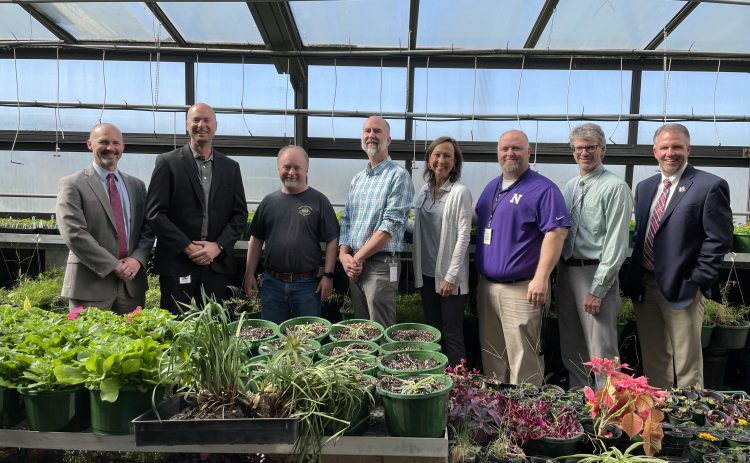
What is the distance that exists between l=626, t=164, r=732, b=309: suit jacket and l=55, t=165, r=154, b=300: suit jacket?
3.40 meters

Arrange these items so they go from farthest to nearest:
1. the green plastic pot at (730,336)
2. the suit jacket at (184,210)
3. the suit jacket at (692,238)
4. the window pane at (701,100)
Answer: the window pane at (701,100)
the green plastic pot at (730,336)
the suit jacket at (184,210)
the suit jacket at (692,238)

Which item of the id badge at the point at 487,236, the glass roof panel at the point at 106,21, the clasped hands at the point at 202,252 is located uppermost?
the glass roof panel at the point at 106,21

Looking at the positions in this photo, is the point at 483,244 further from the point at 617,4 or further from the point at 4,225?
the point at 4,225

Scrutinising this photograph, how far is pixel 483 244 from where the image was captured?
330cm

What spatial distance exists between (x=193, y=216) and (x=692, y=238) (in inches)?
126

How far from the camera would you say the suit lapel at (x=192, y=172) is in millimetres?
3240

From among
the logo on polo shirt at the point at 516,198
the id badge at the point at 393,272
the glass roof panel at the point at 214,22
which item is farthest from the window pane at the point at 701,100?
the glass roof panel at the point at 214,22

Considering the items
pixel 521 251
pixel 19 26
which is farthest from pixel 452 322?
pixel 19 26

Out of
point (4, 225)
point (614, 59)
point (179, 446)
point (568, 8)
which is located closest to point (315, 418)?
point (179, 446)

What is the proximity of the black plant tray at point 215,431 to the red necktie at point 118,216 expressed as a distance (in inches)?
80.7

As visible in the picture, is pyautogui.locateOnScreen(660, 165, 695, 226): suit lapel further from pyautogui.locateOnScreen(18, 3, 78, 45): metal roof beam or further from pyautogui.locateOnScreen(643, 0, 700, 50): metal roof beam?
pyautogui.locateOnScreen(18, 3, 78, 45): metal roof beam

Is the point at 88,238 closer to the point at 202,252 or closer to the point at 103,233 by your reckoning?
the point at 103,233

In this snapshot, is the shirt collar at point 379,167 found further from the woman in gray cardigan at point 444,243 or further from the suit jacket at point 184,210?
the suit jacket at point 184,210

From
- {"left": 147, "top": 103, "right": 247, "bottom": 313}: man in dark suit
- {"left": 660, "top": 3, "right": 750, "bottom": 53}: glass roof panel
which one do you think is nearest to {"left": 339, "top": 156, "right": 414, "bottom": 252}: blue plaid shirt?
{"left": 147, "top": 103, "right": 247, "bottom": 313}: man in dark suit
